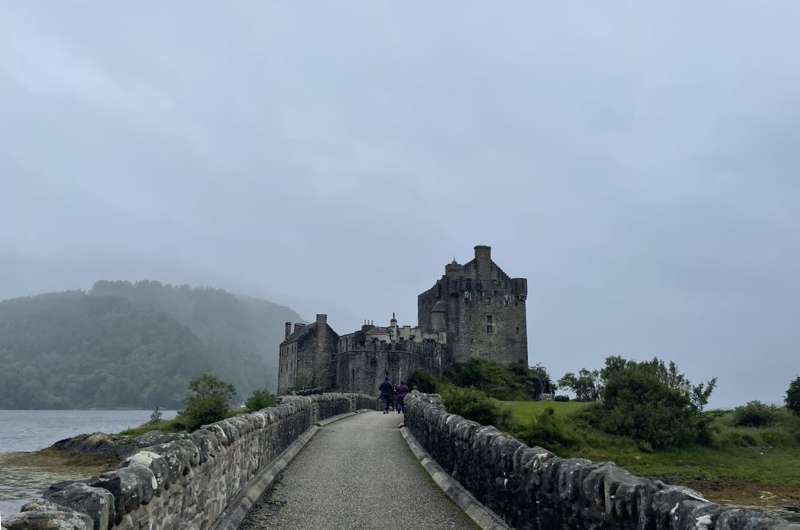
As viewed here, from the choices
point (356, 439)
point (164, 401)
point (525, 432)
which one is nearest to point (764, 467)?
point (525, 432)

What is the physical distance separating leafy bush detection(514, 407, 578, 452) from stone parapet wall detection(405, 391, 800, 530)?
20106mm

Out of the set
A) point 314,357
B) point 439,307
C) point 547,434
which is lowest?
point 547,434

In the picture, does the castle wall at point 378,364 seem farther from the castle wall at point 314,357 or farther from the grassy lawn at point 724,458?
the grassy lawn at point 724,458

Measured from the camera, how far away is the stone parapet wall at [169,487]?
169 inches

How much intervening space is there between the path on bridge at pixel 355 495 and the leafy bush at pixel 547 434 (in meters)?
15.0

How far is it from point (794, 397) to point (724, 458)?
11.0 metres

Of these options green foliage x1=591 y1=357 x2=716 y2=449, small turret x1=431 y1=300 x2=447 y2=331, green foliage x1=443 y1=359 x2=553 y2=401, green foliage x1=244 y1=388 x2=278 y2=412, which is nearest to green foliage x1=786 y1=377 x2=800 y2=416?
green foliage x1=591 y1=357 x2=716 y2=449

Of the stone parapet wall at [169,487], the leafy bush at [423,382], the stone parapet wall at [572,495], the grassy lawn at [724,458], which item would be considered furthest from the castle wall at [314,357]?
the stone parapet wall at [572,495]

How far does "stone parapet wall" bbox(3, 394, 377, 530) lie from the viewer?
169 inches

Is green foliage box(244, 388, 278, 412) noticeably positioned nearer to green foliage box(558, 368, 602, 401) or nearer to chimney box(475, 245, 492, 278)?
green foliage box(558, 368, 602, 401)

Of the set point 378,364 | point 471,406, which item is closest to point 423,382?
point 378,364

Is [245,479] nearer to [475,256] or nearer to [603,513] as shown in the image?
[603,513]

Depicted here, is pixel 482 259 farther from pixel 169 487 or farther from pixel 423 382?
pixel 169 487

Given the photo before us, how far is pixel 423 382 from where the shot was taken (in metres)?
63.6
